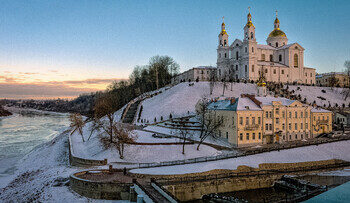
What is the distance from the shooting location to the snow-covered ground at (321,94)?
247ft

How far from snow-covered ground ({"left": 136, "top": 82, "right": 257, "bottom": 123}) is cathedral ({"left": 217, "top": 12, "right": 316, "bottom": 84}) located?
886cm

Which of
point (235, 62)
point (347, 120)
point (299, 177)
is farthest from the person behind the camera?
point (235, 62)

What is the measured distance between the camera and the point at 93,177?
22.5 metres

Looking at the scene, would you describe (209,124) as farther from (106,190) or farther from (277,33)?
(277,33)

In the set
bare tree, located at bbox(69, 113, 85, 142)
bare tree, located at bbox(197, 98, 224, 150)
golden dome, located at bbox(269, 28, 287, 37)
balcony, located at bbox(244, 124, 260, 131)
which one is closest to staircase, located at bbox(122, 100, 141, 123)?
bare tree, located at bbox(69, 113, 85, 142)

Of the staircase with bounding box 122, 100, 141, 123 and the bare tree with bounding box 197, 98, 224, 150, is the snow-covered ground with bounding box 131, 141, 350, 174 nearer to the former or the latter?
the bare tree with bounding box 197, 98, 224, 150

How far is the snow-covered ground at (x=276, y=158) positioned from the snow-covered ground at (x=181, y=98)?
26.6 m

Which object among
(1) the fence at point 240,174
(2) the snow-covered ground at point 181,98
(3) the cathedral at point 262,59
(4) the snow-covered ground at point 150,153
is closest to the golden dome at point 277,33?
(3) the cathedral at point 262,59

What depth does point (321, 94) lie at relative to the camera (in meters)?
81.2

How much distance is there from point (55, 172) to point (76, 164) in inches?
105

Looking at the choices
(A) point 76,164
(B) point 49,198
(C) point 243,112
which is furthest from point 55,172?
(C) point 243,112

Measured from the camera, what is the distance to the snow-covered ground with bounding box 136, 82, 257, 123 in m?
59.5

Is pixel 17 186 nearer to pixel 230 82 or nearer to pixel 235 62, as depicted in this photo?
pixel 230 82

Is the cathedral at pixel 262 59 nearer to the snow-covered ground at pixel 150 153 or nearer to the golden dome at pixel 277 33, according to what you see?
the golden dome at pixel 277 33
